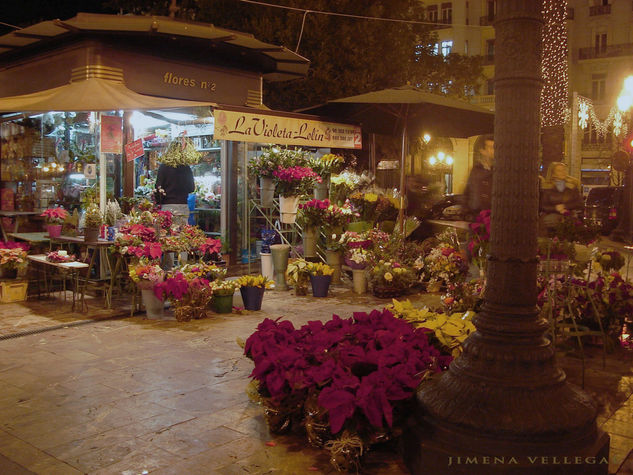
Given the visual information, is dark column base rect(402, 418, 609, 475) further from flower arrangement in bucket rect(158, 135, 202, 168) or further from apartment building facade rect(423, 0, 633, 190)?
apartment building facade rect(423, 0, 633, 190)

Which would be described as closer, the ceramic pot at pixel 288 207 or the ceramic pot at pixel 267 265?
the ceramic pot at pixel 288 207

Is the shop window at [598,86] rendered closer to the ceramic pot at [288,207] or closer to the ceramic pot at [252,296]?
the ceramic pot at [288,207]

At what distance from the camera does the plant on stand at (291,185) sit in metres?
10.4

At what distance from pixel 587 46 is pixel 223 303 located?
44.0m

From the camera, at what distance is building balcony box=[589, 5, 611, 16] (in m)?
43.8

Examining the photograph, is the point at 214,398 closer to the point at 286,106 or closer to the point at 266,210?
the point at 266,210

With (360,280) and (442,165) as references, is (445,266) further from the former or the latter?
(442,165)

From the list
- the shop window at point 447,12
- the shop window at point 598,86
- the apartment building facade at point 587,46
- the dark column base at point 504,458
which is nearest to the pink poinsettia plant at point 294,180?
the dark column base at point 504,458

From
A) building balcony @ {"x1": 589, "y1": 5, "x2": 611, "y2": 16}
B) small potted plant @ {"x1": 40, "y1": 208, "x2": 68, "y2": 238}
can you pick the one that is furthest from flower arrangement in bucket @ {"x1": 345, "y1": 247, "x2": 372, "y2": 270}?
building balcony @ {"x1": 589, "y1": 5, "x2": 611, "y2": 16}

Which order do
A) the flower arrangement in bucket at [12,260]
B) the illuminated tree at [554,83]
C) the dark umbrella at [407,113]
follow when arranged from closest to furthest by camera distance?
the flower arrangement in bucket at [12,260], the dark umbrella at [407,113], the illuminated tree at [554,83]

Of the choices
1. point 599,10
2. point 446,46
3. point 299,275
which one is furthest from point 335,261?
point 599,10

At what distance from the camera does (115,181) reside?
11125mm

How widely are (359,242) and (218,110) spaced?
10.5 feet

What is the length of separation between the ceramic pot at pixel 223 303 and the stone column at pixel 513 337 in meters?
5.11
